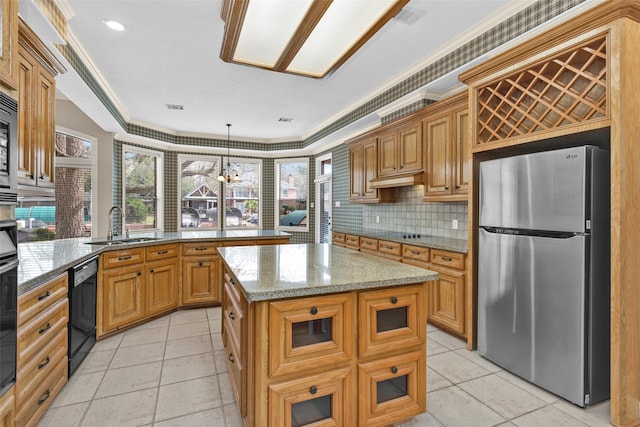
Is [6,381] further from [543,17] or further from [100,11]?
[543,17]

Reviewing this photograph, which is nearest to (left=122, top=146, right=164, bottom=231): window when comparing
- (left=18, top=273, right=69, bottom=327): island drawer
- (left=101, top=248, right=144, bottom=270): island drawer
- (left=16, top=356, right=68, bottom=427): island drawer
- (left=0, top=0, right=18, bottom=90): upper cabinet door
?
(left=101, top=248, right=144, bottom=270): island drawer

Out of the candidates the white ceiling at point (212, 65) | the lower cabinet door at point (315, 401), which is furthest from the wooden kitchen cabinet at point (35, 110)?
the lower cabinet door at point (315, 401)

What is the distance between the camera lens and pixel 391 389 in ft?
5.84

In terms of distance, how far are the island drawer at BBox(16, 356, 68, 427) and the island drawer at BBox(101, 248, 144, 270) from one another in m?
0.99

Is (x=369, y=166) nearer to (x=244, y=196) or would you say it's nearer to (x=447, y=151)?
(x=447, y=151)

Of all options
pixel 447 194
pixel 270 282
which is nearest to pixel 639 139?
pixel 447 194

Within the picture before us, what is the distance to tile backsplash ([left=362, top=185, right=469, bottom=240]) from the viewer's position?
144 inches

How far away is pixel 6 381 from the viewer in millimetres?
1352

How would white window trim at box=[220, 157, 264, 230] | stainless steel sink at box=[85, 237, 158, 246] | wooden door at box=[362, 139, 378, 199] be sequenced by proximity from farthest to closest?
white window trim at box=[220, 157, 264, 230] < wooden door at box=[362, 139, 378, 199] < stainless steel sink at box=[85, 237, 158, 246]

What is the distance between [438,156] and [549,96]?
1207 millimetres

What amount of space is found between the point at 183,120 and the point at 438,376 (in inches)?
222

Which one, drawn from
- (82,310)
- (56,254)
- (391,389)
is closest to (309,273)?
(391,389)

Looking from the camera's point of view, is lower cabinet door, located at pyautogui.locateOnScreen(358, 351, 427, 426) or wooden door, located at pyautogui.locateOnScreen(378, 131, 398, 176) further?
wooden door, located at pyautogui.locateOnScreen(378, 131, 398, 176)

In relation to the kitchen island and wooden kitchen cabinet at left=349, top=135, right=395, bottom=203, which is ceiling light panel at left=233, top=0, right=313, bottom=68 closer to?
the kitchen island
